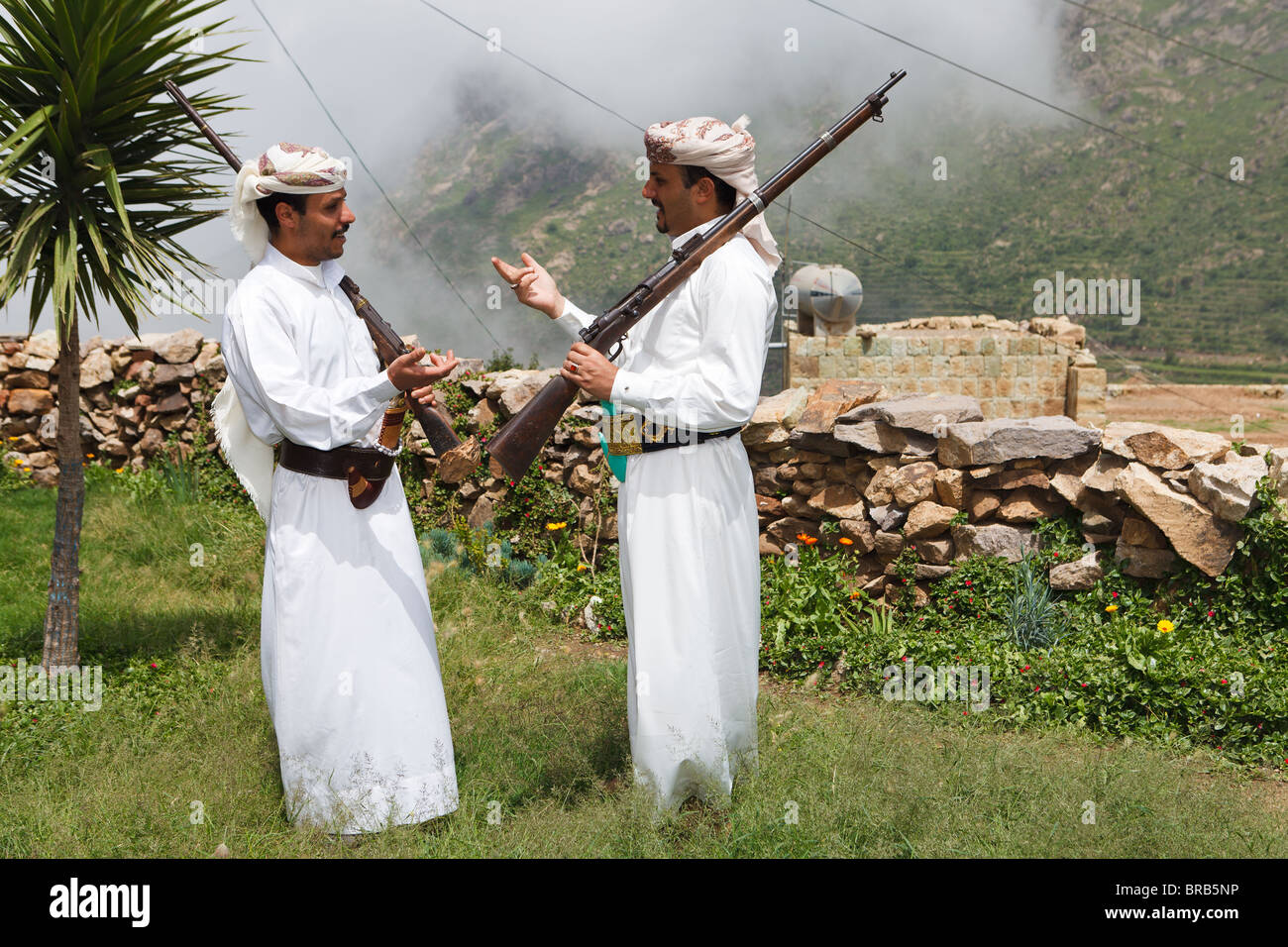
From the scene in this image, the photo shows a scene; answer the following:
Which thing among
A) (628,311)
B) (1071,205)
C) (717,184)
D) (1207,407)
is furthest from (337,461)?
(1071,205)

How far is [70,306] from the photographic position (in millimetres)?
4711

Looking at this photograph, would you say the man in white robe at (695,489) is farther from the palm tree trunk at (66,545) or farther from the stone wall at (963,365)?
the stone wall at (963,365)

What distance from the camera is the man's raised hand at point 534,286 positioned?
3.50 metres

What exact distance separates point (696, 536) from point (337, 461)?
115 centimetres

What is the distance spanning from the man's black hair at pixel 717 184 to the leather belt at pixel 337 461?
132cm

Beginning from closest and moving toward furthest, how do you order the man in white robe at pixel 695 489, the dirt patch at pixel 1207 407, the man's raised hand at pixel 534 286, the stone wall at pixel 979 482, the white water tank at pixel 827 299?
the man in white robe at pixel 695 489 < the man's raised hand at pixel 534 286 < the stone wall at pixel 979 482 < the white water tank at pixel 827 299 < the dirt patch at pixel 1207 407

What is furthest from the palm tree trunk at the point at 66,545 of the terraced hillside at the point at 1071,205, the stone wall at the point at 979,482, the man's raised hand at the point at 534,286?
the terraced hillside at the point at 1071,205

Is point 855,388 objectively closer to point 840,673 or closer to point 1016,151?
point 840,673

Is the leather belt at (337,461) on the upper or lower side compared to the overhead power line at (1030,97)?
lower

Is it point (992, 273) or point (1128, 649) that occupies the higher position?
point (992, 273)

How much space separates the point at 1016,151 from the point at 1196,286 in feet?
72.3

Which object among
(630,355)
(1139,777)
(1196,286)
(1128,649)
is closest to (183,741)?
(630,355)

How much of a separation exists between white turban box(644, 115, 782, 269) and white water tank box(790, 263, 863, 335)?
11.6m

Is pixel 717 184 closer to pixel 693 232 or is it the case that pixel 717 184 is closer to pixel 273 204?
pixel 693 232
